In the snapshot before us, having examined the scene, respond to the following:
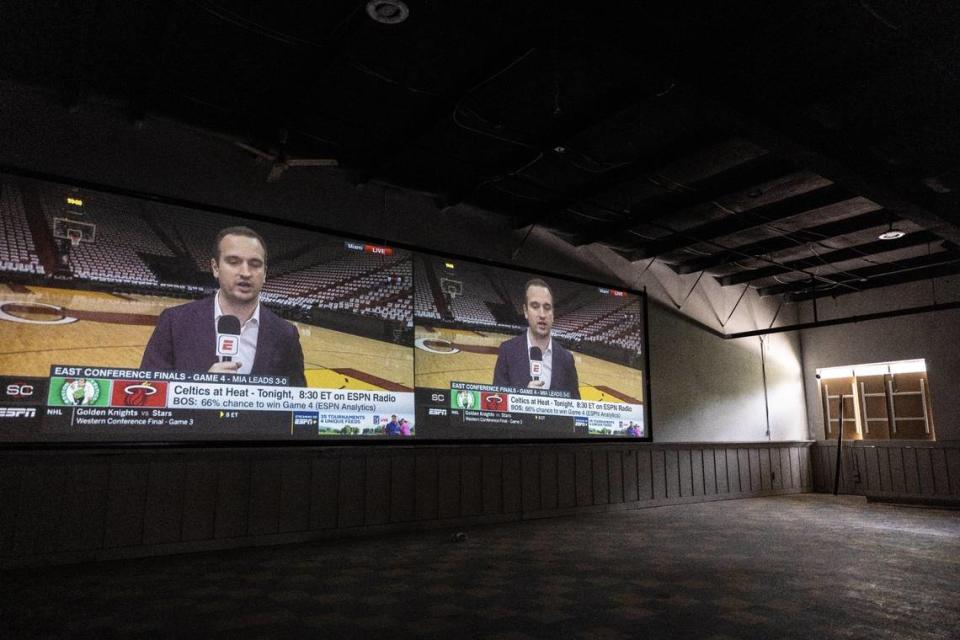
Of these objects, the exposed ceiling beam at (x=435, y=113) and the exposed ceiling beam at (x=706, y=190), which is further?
the exposed ceiling beam at (x=706, y=190)

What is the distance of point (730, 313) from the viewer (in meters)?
10.2

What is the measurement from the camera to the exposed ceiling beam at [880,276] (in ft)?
28.9

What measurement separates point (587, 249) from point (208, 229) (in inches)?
194

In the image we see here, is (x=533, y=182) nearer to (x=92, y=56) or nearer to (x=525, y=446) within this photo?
(x=525, y=446)

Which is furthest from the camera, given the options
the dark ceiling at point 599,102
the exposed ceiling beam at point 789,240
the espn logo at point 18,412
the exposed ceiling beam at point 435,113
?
the exposed ceiling beam at point 789,240

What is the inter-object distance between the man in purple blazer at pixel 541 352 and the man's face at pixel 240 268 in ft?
8.98

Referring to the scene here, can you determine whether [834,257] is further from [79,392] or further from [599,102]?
[79,392]

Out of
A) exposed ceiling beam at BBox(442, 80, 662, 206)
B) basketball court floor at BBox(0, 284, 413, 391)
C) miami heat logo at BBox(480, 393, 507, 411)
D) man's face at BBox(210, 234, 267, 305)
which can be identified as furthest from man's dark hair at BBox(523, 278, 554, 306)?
basketball court floor at BBox(0, 284, 413, 391)

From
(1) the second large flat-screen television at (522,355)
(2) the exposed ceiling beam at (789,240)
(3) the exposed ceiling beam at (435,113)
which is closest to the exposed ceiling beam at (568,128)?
(3) the exposed ceiling beam at (435,113)

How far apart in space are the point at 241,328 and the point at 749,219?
595 centimetres

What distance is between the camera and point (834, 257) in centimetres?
894

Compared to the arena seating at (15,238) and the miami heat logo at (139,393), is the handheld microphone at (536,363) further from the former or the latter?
the arena seating at (15,238)

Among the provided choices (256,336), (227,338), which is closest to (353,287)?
(256,336)

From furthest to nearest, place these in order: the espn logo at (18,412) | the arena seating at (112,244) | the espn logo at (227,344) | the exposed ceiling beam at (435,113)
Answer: the espn logo at (227,344) < the arena seating at (112,244) < the exposed ceiling beam at (435,113) < the espn logo at (18,412)
